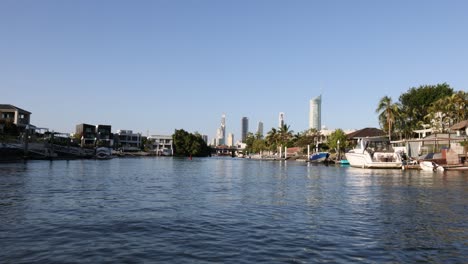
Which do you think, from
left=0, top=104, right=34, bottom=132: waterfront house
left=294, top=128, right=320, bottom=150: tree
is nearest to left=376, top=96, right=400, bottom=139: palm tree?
left=294, top=128, right=320, bottom=150: tree

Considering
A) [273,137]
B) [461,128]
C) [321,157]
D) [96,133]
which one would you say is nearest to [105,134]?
[96,133]

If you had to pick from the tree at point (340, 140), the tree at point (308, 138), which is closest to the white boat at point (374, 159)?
the tree at point (340, 140)

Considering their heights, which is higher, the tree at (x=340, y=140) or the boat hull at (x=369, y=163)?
the tree at (x=340, y=140)

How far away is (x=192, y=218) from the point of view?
18062 mm

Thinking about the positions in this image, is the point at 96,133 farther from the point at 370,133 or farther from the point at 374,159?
the point at 374,159

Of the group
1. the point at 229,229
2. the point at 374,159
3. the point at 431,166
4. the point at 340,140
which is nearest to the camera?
the point at 229,229

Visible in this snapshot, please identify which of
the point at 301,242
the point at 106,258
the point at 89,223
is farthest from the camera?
the point at 89,223

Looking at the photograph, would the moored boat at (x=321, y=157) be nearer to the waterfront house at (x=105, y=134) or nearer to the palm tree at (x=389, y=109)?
the palm tree at (x=389, y=109)

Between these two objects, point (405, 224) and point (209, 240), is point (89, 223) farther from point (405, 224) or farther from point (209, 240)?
point (405, 224)

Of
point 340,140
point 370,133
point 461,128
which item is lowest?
point 340,140

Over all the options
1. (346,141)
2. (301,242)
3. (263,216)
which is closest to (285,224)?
(263,216)

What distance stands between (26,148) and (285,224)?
285 ft

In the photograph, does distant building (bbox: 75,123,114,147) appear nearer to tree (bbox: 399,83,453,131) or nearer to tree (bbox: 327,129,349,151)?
tree (bbox: 327,129,349,151)

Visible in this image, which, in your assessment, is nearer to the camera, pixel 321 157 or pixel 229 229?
pixel 229 229
